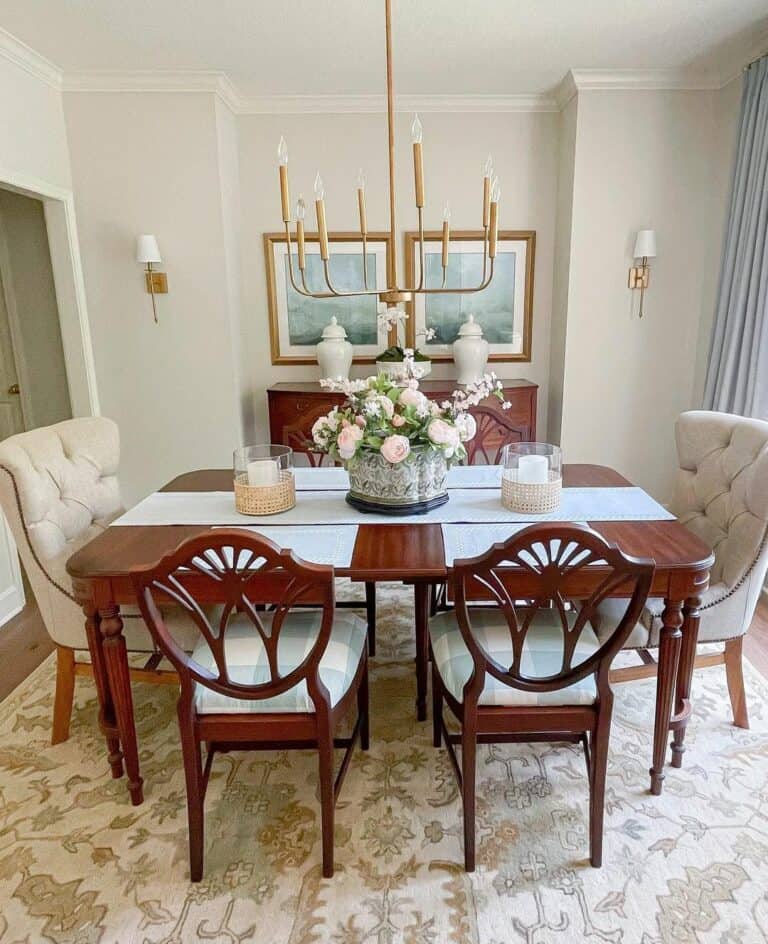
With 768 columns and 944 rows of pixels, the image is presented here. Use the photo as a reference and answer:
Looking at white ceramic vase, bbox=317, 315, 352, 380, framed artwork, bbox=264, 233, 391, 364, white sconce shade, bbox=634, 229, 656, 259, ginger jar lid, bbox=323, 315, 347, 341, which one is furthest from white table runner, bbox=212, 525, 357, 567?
white sconce shade, bbox=634, 229, 656, 259

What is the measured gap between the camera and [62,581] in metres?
1.88

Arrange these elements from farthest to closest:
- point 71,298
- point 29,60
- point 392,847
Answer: point 71,298
point 29,60
point 392,847

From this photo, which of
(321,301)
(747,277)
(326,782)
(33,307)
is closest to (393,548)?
(326,782)

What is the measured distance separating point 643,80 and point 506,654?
3.35 metres

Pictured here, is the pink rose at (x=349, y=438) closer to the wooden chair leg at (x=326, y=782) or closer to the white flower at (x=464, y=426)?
the white flower at (x=464, y=426)

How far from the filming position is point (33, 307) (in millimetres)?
3869

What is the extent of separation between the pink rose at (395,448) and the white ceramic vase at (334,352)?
1.92 metres

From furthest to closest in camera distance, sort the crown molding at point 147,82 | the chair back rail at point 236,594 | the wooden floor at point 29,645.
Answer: the crown molding at point 147,82 → the wooden floor at point 29,645 → the chair back rail at point 236,594

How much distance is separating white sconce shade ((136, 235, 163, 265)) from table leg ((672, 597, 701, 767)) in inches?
122

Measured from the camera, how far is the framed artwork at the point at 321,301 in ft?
12.5

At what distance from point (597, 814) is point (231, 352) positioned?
2969 mm

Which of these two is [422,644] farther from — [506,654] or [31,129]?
[31,129]

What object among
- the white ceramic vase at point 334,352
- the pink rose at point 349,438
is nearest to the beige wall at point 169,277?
the white ceramic vase at point 334,352

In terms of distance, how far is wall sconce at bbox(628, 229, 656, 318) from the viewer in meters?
3.48
